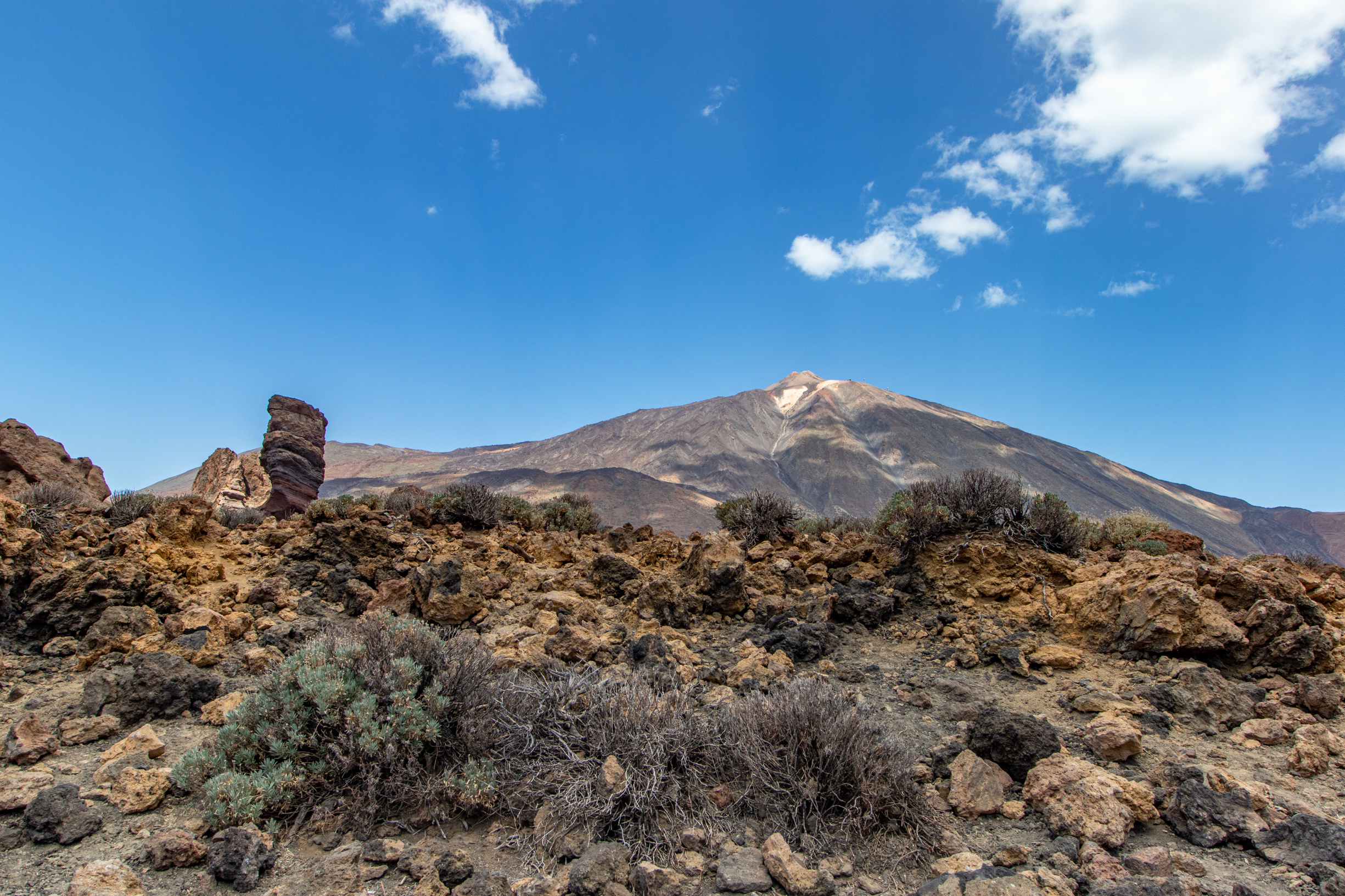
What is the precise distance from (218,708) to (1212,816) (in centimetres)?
523

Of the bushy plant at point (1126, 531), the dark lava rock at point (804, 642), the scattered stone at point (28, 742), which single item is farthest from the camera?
the bushy plant at point (1126, 531)

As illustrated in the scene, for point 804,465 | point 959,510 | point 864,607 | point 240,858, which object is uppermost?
point 804,465

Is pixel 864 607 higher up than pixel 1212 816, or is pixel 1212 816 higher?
pixel 864 607

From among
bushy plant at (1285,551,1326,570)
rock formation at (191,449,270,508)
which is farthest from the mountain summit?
bushy plant at (1285,551,1326,570)

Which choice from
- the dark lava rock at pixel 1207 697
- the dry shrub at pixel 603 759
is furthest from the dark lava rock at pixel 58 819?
the dark lava rock at pixel 1207 697

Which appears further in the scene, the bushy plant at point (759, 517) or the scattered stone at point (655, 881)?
the bushy plant at point (759, 517)

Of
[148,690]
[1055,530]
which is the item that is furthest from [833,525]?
[148,690]

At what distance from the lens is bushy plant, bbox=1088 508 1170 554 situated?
7578mm

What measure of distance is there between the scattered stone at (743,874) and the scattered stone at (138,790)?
2115mm

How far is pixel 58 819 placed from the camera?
9.05ft

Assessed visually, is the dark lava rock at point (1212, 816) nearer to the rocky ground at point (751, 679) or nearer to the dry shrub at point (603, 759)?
the rocky ground at point (751, 679)

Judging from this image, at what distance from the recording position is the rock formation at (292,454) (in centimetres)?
2120

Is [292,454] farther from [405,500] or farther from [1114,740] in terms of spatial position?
[1114,740]

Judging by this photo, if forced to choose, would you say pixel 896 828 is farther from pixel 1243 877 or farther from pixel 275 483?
pixel 275 483
